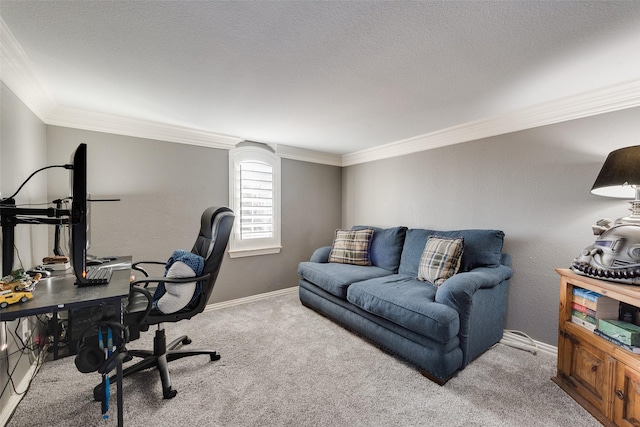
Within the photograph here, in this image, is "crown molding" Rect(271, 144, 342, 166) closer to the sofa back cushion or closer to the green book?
the sofa back cushion

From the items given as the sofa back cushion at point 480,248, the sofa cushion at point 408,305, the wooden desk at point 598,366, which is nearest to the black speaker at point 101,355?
the sofa cushion at point 408,305

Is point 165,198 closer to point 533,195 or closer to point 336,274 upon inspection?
point 336,274

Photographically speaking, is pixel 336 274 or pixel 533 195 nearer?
pixel 533 195

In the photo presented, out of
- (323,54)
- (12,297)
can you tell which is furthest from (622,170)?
(12,297)

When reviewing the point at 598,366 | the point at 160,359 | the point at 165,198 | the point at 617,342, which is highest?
the point at 165,198

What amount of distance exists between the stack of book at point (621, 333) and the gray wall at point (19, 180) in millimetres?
3455

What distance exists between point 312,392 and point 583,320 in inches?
72.2

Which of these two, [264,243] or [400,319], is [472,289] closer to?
[400,319]

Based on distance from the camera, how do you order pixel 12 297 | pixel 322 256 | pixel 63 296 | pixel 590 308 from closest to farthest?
pixel 12 297
pixel 63 296
pixel 590 308
pixel 322 256

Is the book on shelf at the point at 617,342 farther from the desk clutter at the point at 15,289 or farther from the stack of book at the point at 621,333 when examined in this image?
the desk clutter at the point at 15,289

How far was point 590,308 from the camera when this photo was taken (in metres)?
1.62

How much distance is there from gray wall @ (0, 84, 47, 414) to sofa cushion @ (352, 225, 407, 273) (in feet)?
9.93

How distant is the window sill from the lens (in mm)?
3250

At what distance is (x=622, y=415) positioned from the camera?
4.43 feet
